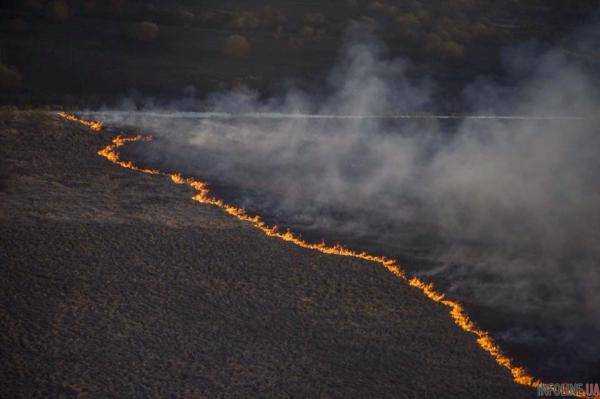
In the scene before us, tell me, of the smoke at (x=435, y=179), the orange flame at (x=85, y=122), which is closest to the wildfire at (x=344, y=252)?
the orange flame at (x=85, y=122)

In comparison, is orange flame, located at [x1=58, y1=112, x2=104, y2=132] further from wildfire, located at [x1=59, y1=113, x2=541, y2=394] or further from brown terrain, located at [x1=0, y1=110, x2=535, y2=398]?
brown terrain, located at [x1=0, y1=110, x2=535, y2=398]

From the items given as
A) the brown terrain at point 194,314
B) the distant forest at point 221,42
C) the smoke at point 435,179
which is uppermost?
the distant forest at point 221,42

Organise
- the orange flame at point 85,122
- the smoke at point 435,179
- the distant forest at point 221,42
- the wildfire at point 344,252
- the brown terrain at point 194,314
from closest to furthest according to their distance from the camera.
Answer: the brown terrain at point 194,314
the wildfire at point 344,252
the smoke at point 435,179
the orange flame at point 85,122
the distant forest at point 221,42

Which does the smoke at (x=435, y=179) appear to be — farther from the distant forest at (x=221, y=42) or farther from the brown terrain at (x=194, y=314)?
the distant forest at (x=221, y=42)

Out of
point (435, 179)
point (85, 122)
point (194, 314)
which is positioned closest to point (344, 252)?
point (194, 314)

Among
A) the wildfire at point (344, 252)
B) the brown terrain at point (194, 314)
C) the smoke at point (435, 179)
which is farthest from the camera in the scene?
the smoke at point (435, 179)

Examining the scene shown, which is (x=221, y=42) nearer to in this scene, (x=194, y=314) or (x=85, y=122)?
(x=85, y=122)

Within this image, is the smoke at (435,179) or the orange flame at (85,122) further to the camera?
the orange flame at (85,122)

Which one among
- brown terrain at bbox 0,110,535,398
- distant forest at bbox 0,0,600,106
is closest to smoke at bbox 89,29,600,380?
brown terrain at bbox 0,110,535,398
